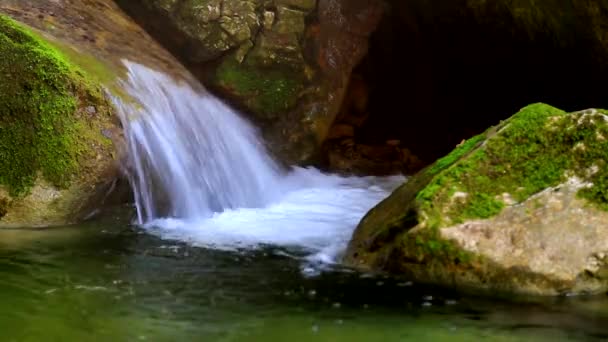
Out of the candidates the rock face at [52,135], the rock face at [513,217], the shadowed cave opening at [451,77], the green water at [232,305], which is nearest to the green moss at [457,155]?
the rock face at [513,217]

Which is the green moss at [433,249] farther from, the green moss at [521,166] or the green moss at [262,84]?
the green moss at [262,84]

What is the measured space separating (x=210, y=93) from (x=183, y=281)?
5637 mm

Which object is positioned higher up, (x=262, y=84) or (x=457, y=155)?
(x=262, y=84)

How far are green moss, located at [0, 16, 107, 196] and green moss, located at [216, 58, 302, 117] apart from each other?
3.54m

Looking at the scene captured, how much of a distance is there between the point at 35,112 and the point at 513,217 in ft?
15.6

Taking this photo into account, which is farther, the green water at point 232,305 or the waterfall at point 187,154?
the waterfall at point 187,154

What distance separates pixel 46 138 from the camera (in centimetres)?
632

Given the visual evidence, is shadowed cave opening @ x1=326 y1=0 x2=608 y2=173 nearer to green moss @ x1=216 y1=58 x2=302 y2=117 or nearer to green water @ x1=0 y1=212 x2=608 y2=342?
green moss @ x1=216 y1=58 x2=302 y2=117

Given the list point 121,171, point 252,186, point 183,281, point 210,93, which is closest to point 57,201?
point 121,171

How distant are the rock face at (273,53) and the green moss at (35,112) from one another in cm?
336

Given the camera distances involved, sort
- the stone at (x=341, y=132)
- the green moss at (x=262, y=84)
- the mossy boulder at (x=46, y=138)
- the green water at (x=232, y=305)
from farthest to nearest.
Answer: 1. the stone at (x=341, y=132)
2. the green moss at (x=262, y=84)
3. the mossy boulder at (x=46, y=138)
4. the green water at (x=232, y=305)

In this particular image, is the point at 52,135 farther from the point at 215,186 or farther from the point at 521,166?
the point at 521,166

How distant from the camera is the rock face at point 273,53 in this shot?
9.81 metres

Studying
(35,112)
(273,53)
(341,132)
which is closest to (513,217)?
(35,112)
